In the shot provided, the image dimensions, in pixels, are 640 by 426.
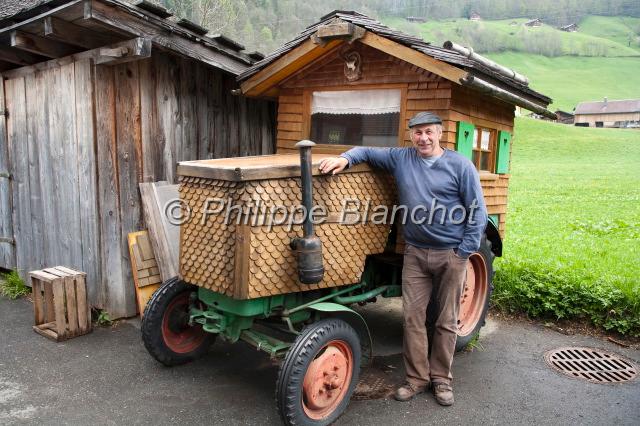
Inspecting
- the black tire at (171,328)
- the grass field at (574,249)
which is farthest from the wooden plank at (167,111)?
the grass field at (574,249)

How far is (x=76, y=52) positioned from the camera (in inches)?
229

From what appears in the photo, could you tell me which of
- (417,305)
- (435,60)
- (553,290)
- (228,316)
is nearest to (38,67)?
(228,316)

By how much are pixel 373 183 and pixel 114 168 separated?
3.07 meters

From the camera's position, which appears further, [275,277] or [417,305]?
[417,305]

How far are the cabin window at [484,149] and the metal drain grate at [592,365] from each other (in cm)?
226

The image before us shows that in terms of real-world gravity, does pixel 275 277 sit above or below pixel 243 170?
below

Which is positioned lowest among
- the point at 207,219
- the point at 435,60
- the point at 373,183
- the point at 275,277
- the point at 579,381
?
the point at 579,381

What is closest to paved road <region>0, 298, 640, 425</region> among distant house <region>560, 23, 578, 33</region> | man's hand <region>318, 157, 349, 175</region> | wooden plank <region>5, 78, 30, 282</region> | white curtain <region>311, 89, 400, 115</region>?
wooden plank <region>5, 78, 30, 282</region>

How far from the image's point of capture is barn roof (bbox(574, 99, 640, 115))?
7406cm

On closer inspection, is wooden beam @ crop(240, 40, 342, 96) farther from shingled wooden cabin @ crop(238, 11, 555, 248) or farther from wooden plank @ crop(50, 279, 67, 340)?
wooden plank @ crop(50, 279, 67, 340)

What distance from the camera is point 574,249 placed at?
27.8 feet

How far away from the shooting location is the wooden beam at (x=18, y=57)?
6308 millimetres

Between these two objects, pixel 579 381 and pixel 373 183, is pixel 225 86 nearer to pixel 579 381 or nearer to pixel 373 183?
pixel 373 183

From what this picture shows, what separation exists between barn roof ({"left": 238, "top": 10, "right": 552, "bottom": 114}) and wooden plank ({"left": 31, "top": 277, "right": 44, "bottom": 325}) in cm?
325
